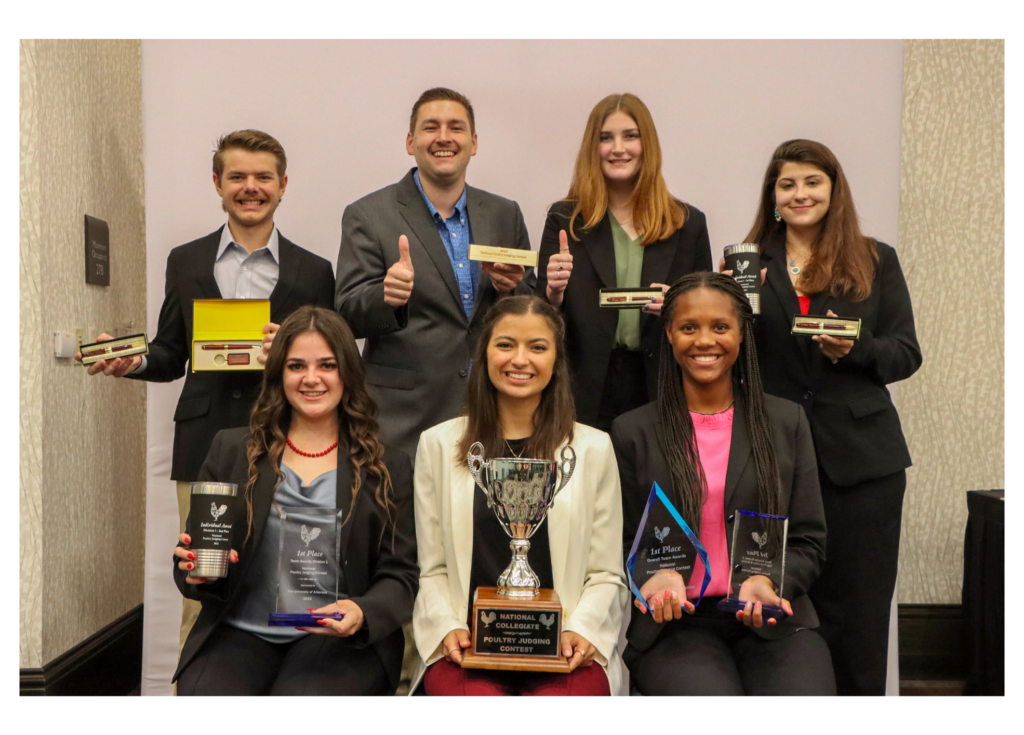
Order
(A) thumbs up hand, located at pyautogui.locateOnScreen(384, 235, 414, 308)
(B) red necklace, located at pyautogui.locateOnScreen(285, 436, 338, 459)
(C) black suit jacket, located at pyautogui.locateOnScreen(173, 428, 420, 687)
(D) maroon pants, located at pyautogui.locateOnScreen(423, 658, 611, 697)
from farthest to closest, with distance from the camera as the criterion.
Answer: (A) thumbs up hand, located at pyautogui.locateOnScreen(384, 235, 414, 308) → (B) red necklace, located at pyautogui.locateOnScreen(285, 436, 338, 459) → (C) black suit jacket, located at pyautogui.locateOnScreen(173, 428, 420, 687) → (D) maroon pants, located at pyautogui.locateOnScreen(423, 658, 611, 697)

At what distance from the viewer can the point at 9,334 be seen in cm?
311

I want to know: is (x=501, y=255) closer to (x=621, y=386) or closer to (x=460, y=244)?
(x=460, y=244)

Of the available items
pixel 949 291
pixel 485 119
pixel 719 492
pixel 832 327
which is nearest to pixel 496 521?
pixel 719 492

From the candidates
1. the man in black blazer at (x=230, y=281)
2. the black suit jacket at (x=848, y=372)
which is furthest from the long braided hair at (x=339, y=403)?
the black suit jacket at (x=848, y=372)

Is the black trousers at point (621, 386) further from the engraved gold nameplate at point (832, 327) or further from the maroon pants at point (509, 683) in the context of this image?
the maroon pants at point (509, 683)

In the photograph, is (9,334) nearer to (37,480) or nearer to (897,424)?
(37,480)

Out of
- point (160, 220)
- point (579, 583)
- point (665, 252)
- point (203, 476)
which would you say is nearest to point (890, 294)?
point (665, 252)

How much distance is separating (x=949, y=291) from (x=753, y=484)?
7.20ft

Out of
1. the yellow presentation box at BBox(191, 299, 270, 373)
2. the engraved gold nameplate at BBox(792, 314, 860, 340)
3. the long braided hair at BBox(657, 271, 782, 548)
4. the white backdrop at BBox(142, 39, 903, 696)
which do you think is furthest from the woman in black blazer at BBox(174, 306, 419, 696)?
the engraved gold nameplate at BBox(792, 314, 860, 340)

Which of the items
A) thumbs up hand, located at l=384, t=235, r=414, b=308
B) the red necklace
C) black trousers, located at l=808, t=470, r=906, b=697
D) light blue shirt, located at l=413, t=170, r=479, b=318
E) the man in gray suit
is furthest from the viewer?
light blue shirt, located at l=413, t=170, r=479, b=318

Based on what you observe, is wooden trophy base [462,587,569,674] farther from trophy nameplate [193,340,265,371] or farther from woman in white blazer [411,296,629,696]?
trophy nameplate [193,340,265,371]

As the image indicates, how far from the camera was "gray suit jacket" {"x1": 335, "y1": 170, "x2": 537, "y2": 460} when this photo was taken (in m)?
3.10

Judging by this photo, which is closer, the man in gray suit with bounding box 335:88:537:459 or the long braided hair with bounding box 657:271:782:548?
the long braided hair with bounding box 657:271:782:548

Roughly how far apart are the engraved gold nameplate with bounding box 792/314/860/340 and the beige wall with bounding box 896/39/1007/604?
1499 mm
